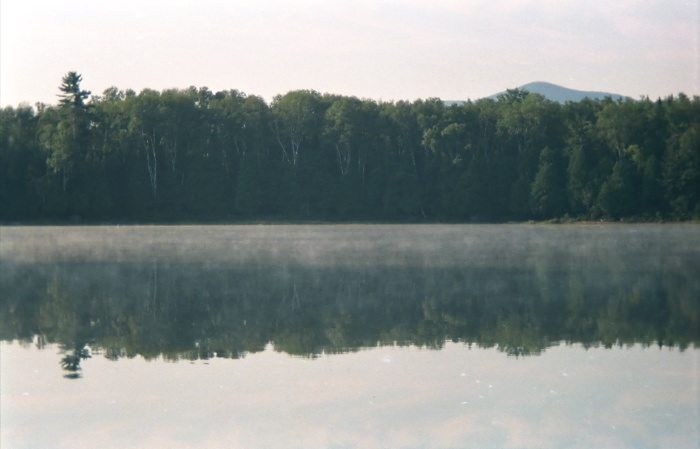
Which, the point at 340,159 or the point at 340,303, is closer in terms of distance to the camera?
the point at 340,303

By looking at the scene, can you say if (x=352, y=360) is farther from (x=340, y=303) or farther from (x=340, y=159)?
(x=340, y=159)

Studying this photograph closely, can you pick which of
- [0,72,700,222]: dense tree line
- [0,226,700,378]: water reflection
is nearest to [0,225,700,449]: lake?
[0,226,700,378]: water reflection

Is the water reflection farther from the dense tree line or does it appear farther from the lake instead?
the dense tree line

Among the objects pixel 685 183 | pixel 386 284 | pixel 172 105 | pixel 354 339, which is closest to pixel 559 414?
pixel 354 339

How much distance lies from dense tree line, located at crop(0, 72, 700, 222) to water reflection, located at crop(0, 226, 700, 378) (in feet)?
175

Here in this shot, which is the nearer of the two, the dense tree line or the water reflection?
the water reflection

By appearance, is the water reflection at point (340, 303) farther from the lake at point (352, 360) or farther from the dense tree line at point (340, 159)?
the dense tree line at point (340, 159)

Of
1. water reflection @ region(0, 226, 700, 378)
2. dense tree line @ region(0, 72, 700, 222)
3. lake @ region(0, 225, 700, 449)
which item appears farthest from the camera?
dense tree line @ region(0, 72, 700, 222)

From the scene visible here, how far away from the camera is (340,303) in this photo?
63.6 feet

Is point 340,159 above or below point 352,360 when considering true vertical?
above

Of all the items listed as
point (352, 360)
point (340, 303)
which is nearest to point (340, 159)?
point (340, 303)

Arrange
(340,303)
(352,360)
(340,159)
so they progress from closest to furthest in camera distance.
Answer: (352,360)
(340,303)
(340,159)

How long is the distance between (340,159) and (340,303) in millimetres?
76721

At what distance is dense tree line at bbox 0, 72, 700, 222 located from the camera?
277ft
